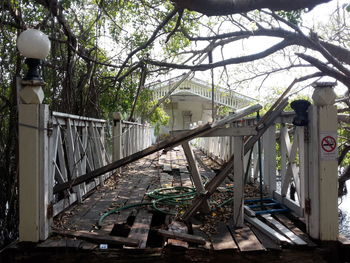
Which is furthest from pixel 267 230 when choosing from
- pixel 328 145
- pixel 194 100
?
pixel 194 100

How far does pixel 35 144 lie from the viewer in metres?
3.35

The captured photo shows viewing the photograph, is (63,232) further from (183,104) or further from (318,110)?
(183,104)

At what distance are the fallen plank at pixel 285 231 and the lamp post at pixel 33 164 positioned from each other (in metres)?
2.56

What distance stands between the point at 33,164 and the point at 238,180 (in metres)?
2.29

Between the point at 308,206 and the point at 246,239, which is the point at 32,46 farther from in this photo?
the point at 308,206

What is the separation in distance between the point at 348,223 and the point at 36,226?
854cm

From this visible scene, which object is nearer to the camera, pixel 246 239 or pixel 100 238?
pixel 100 238

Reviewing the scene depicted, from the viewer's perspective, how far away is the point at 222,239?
348cm

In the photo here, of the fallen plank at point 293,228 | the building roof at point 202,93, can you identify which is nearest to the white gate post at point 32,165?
the fallen plank at point 293,228

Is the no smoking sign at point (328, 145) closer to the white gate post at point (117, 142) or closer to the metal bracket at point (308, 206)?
the metal bracket at point (308, 206)

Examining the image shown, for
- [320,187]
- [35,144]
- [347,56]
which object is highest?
[347,56]

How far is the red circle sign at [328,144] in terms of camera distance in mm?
3361

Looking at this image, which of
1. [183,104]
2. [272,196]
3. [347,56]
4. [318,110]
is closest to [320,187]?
[318,110]

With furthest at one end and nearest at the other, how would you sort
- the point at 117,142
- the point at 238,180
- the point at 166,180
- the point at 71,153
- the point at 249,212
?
the point at 117,142 < the point at 166,180 < the point at 71,153 < the point at 249,212 < the point at 238,180
